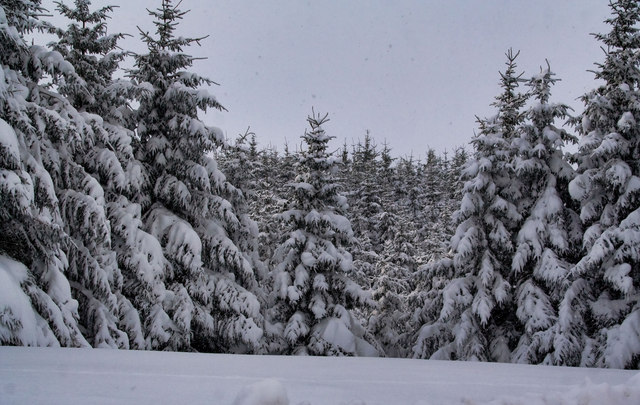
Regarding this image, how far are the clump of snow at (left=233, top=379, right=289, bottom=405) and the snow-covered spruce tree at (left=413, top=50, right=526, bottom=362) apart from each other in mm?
13900

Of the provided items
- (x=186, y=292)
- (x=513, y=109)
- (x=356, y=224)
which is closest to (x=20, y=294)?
(x=186, y=292)

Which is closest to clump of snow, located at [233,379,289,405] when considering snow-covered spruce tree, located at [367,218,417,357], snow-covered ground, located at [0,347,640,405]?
snow-covered ground, located at [0,347,640,405]

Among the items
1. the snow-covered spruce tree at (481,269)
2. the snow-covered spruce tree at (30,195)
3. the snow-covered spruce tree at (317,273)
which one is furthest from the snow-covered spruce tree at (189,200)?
the snow-covered spruce tree at (481,269)

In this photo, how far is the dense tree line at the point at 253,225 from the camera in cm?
1103

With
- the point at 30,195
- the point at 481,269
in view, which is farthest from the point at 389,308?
the point at 30,195

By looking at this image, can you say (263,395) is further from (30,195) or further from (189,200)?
(189,200)

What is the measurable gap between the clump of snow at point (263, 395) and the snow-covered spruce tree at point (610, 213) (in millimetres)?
12775

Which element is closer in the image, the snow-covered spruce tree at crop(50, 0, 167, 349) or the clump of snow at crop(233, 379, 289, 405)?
the clump of snow at crop(233, 379, 289, 405)

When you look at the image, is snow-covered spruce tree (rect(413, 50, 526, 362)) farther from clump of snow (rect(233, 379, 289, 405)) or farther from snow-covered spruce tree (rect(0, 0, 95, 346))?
clump of snow (rect(233, 379, 289, 405))

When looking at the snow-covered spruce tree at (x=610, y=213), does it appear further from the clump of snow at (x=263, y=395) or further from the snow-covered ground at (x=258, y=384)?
the clump of snow at (x=263, y=395)

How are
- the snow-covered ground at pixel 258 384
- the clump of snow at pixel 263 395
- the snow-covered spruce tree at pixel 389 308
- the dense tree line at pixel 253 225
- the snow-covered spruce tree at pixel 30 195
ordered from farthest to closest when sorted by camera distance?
the snow-covered spruce tree at pixel 389 308 < the dense tree line at pixel 253 225 < the snow-covered spruce tree at pixel 30 195 < the snow-covered ground at pixel 258 384 < the clump of snow at pixel 263 395

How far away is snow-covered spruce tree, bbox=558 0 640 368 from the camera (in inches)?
524

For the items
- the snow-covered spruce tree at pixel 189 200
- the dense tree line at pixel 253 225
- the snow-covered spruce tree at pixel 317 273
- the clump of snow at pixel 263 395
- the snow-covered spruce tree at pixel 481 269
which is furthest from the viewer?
the snow-covered spruce tree at pixel 317 273

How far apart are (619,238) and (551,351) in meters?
4.17
